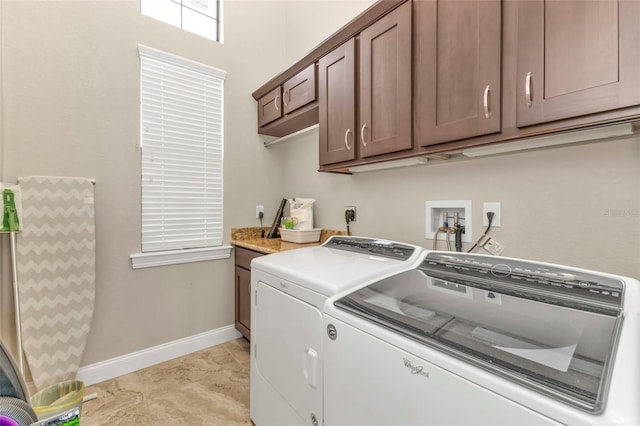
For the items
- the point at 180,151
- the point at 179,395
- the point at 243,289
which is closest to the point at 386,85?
the point at 180,151

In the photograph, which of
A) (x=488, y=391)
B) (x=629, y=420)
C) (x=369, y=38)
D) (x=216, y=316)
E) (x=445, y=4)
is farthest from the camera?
(x=216, y=316)

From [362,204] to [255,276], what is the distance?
3.29 ft

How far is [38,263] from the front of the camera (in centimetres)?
173

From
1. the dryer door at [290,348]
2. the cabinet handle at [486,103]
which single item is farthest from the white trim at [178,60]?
the cabinet handle at [486,103]

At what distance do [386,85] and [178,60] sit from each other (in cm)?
177

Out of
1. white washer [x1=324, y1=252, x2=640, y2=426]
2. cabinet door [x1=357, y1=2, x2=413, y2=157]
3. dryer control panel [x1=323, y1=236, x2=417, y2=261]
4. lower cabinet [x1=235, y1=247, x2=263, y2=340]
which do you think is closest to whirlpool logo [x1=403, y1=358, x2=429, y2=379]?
white washer [x1=324, y1=252, x2=640, y2=426]

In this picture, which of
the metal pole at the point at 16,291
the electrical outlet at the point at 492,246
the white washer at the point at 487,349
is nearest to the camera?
the white washer at the point at 487,349

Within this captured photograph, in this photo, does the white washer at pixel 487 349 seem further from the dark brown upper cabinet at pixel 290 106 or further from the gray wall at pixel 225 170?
the dark brown upper cabinet at pixel 290 106

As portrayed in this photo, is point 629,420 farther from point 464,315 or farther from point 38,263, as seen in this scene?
point 38,263

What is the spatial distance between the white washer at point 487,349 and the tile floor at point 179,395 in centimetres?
112

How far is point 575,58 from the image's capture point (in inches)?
37.9

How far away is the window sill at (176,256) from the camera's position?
7.07ft

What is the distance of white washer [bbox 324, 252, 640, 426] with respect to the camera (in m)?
0.55

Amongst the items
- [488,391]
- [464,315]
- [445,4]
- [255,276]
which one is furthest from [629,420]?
[445,4]
